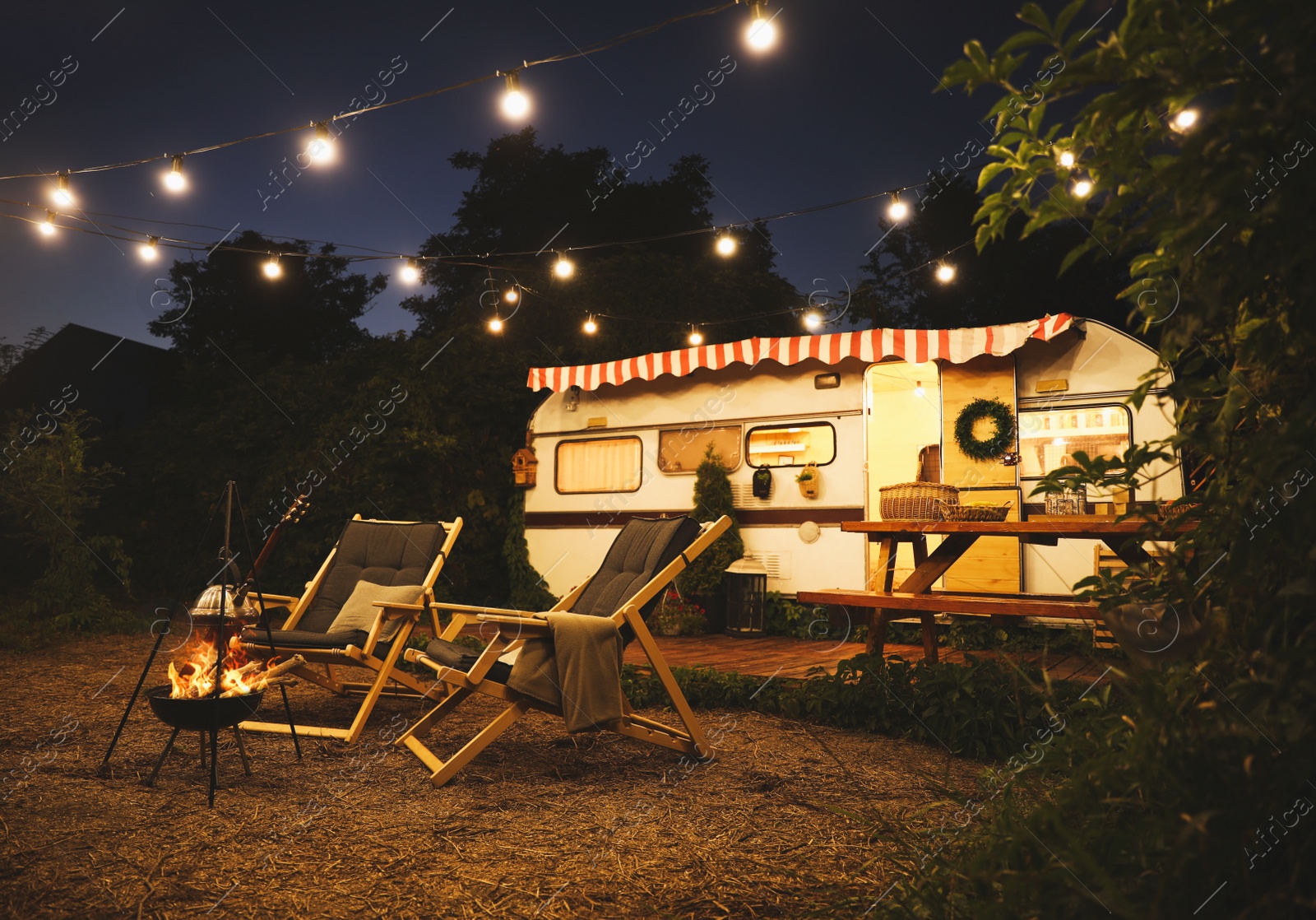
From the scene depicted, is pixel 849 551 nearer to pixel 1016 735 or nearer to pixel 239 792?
pixel 1016 735

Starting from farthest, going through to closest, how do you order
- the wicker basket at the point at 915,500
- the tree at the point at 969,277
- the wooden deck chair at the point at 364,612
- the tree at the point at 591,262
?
the tree at the point at 969,277
the tree at the point at 591,262
the wicker basket at the point at 915,500
the wooden deck chair at the point at 364,612

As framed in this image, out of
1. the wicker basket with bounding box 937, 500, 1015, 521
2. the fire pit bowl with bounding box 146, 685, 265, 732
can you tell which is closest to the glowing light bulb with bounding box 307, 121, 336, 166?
the fire pit bowl with bounding box 146, 685, 265, 732

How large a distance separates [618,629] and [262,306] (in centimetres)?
1730

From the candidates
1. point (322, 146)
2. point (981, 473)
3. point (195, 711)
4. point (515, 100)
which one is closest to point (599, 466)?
point (981, 473)

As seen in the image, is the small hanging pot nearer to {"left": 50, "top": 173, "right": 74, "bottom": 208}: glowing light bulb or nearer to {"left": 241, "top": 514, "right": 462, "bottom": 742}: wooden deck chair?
{"left": 241, "top": 514, "right": 462, "bottom": 742}: wooden deck chair

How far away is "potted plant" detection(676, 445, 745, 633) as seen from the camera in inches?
322

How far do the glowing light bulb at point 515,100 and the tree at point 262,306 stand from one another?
13.2 metres

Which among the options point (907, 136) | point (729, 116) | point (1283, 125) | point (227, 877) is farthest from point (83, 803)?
point (907, 136)

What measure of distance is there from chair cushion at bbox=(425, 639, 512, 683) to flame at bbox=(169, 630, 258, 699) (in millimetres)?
740

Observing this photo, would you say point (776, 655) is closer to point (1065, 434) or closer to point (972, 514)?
point (972, 514)

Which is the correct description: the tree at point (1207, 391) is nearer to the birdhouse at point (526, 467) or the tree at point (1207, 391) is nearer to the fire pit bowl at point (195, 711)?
the fire pit bowl at point (195, 711)

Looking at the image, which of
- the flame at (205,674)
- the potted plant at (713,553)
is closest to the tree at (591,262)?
the potted plant at (713,553)

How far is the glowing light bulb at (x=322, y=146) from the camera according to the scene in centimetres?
568

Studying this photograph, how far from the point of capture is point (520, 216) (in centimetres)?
1806
